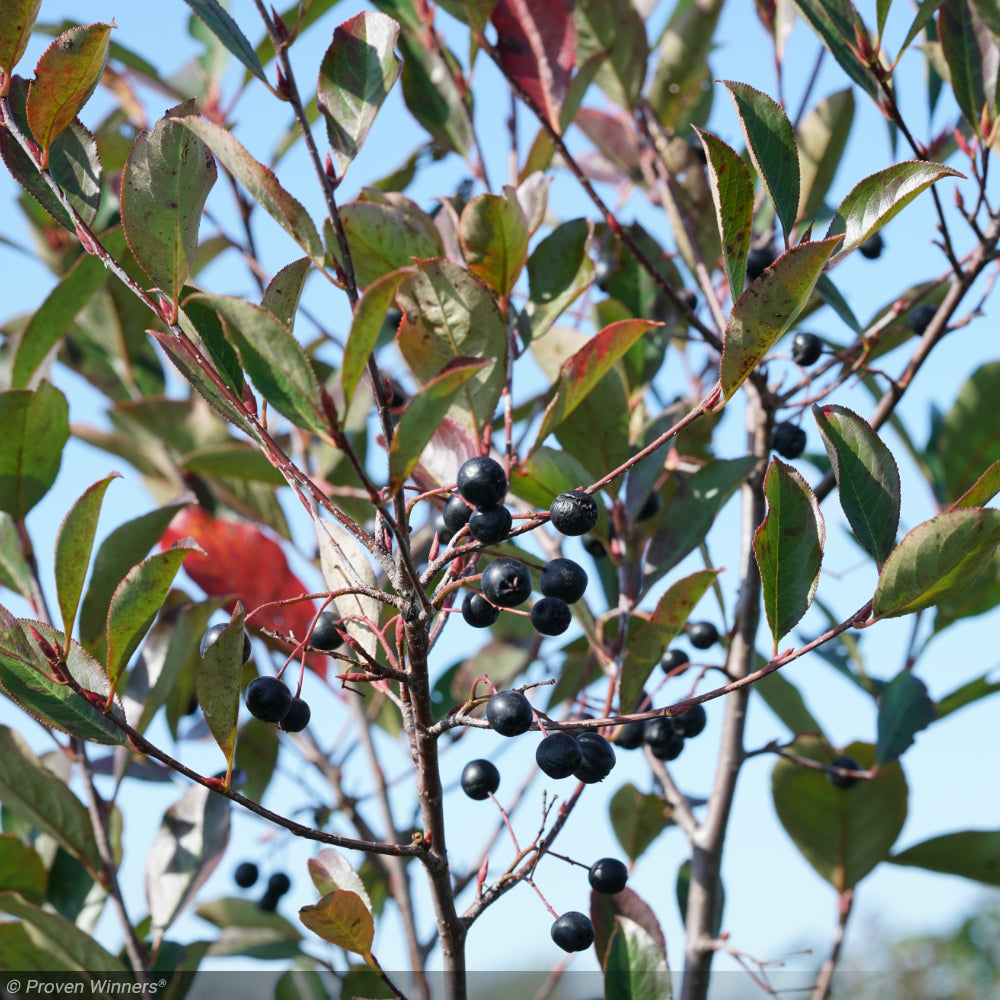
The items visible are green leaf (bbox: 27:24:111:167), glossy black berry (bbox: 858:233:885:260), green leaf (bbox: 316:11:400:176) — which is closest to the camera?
green leaf (bbox: 27:24:111:167)

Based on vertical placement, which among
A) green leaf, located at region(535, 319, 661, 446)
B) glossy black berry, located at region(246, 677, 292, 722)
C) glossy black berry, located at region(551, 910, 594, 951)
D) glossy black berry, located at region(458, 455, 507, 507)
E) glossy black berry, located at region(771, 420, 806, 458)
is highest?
glossy black berry, located at region(771, 420, 806, 458)

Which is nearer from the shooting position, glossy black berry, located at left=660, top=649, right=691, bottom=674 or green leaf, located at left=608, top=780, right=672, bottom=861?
glossy black berry, located at left=660, top=649, right=691, bottom=674

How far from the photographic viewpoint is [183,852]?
1.51 m

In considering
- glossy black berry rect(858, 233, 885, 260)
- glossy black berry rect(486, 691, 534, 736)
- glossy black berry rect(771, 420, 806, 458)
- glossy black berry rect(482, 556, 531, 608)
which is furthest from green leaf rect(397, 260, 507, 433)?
glossy black berry rect(858, 233, 885, 260)

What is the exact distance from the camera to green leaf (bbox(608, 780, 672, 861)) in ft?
5.59

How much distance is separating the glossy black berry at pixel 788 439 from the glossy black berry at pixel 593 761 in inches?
27.5

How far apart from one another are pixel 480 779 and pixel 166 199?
2.07ft

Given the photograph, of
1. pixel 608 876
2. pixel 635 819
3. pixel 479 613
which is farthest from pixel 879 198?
pixel 635 819

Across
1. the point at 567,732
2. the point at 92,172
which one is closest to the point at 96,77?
the point at 92,172

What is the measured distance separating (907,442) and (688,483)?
3.03 ft

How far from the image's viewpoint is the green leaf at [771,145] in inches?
33.4

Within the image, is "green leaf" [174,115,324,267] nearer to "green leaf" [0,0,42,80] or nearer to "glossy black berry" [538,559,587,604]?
"green leaf" [0,0,42,80]

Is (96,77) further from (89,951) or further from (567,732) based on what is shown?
(89,951)

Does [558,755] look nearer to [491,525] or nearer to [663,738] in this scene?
[491,525]
